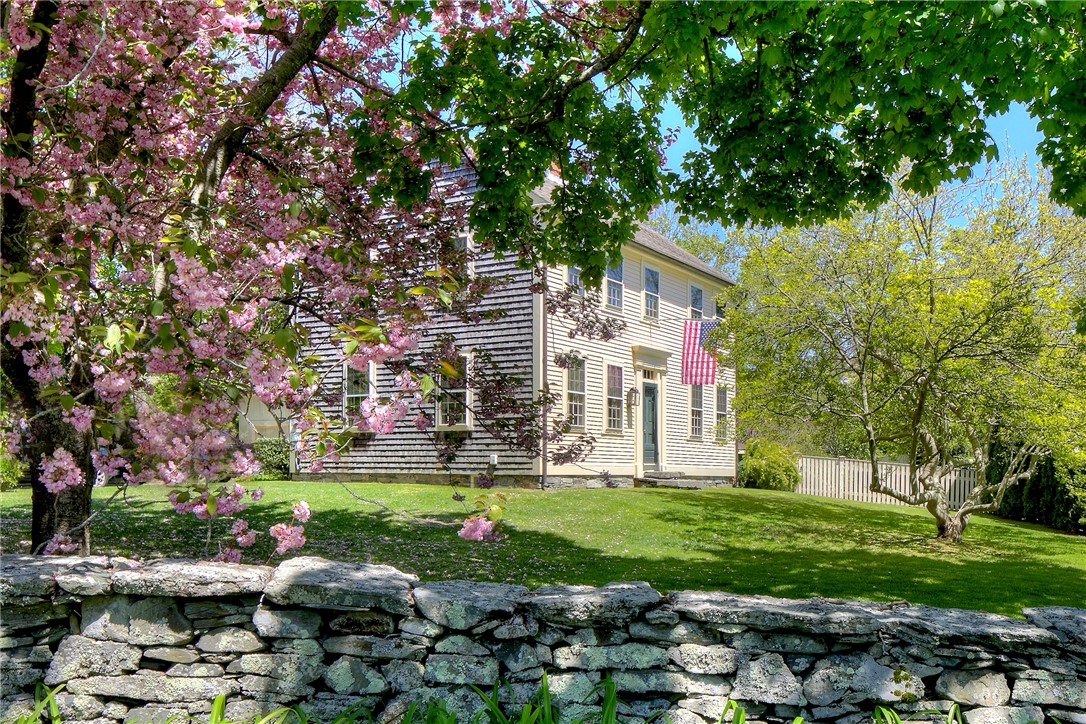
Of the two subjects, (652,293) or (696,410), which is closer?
(652,293)

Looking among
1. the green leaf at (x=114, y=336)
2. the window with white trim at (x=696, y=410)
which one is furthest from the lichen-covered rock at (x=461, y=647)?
the window with white trim at (x=696, y=410)

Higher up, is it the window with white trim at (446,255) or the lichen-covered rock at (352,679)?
the window with white trim at (446,255)

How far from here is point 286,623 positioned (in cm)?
380

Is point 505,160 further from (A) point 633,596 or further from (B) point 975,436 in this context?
(B) point 975,436

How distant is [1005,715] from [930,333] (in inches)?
371

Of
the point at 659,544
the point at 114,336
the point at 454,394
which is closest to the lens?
the point at 114,336

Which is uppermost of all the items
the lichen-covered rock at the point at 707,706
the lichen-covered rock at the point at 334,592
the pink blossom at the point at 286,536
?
the pink blossom at the point at 286,536

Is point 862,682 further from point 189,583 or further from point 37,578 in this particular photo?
point 37,578

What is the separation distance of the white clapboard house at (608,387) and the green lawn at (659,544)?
1.33m

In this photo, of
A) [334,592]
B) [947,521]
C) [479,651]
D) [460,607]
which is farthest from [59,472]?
[947,521]

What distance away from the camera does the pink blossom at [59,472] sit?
4.81 meters

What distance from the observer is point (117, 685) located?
3805mm

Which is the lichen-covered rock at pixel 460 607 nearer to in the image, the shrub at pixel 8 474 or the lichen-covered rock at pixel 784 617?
the lichen-covered rock at pixel 784 617

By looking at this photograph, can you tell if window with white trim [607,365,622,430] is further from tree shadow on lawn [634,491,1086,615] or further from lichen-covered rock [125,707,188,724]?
lichen-covered rock [125,707,188,724]
